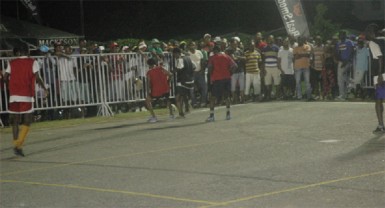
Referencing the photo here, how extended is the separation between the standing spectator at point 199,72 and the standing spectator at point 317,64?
3311 mm

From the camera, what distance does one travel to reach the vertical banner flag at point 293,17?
23672 millimetres

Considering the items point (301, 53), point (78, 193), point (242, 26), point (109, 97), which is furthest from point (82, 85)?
point (242, 26)

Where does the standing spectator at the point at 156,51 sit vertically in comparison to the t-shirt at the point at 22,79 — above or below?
above

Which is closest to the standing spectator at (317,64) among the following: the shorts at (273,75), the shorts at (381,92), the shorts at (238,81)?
the shorts at (273,75)

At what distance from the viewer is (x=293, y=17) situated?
2373cm

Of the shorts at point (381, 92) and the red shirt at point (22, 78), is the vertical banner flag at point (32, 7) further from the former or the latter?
the shorts at point (381, 92)

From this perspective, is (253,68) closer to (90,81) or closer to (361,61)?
(361,61)

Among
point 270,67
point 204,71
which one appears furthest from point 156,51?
point 270,67

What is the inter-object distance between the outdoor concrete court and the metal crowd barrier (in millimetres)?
2273

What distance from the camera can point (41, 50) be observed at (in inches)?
772

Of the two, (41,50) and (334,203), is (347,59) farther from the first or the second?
(334,203)

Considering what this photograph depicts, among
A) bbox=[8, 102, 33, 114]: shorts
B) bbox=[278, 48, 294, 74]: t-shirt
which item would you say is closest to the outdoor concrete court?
bbox=[8, 102, 33, 114]: shorts

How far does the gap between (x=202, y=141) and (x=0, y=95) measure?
287 inches

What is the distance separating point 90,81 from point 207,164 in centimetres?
1006
